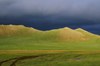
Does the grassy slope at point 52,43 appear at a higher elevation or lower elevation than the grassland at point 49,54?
higher

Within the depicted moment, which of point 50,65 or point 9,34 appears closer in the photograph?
point 50,65

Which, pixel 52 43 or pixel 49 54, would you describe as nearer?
pixel 49 54

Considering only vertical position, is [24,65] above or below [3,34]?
below

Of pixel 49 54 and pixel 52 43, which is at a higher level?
pixel 52 43

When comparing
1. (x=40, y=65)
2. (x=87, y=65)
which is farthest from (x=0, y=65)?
(x=87, y=65)

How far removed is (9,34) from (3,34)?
29.7 ft

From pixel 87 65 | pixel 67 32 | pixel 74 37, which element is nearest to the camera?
pixel 87 65

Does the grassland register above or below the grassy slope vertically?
below

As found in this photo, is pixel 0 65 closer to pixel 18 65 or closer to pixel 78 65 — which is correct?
pixel 18 65

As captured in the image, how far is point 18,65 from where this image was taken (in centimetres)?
3269

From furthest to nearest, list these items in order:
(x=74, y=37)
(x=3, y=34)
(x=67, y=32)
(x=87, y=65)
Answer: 1. (x=3, y=34)
2. (x=67, y=32)
3. (x=74, y=37)
4. (x=87, y=65)

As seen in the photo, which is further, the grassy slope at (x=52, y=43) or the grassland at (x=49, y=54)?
the grassy slope at (x=52, y=43)

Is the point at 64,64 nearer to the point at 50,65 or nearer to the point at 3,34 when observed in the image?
the point at 50,65

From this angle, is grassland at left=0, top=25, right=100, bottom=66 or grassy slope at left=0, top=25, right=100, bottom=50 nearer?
grassland at left=0, top=25, right=100, bottom=66
